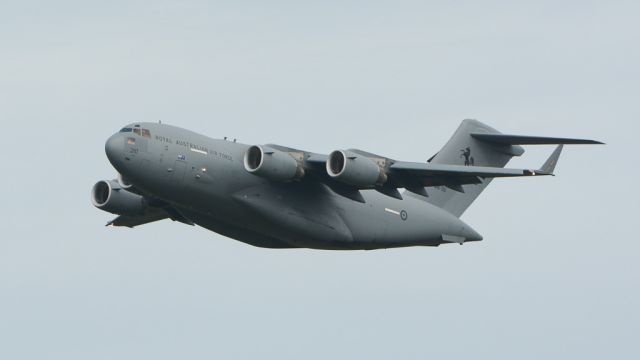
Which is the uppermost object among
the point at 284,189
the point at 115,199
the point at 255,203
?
the point at 284,189

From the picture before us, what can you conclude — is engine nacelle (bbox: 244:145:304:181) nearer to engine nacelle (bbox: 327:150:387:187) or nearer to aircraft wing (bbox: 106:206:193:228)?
engine nacelle (bbox: 327:150:387:187)

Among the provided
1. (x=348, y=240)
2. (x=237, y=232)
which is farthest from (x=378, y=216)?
(x=237, y=232)

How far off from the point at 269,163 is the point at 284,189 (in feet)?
Answer: 4.44

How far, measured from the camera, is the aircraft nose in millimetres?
31312

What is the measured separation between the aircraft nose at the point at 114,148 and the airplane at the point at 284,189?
0.02m

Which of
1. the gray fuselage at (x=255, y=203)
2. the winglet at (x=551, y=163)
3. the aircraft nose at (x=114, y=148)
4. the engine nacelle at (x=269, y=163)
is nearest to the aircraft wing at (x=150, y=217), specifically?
the gray fuselage at (x=255, y=203)

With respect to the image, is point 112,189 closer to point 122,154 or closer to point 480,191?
point 122,154

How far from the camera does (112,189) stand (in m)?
35.1

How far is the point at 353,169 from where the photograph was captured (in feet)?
106

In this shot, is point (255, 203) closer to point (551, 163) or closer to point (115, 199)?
point (115, 199)

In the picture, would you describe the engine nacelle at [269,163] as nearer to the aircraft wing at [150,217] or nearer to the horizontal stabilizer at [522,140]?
the aircraft wing at [150,217]

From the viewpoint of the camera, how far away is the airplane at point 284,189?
104ft

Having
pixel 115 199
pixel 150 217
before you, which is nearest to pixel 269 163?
pixel 115 199

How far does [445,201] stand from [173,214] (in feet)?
21.4
